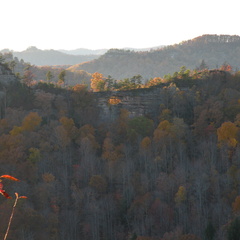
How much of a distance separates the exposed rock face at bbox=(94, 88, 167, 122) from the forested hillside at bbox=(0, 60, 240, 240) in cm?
41

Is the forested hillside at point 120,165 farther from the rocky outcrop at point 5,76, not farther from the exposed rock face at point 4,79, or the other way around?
the rocky outcrop at point 5,76

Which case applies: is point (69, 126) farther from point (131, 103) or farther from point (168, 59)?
point (168, 59)

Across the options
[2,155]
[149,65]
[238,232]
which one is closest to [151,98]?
[2,155]

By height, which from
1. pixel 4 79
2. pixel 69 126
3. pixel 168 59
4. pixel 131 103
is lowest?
pixel 69 126

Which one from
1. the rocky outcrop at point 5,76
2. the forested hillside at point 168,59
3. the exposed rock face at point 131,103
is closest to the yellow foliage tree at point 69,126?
the exposed rock face at point 131,103

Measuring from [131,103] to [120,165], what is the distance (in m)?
18.6

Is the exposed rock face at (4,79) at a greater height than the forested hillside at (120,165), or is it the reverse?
the exposed rock face at (4,79)

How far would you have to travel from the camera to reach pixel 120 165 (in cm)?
4600

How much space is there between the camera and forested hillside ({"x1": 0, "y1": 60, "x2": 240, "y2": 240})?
37312 mm

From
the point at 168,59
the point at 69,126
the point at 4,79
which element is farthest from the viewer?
the point at 168,59

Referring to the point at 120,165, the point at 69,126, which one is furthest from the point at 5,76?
the point at 120,165

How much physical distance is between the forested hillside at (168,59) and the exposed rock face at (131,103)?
11406 cm

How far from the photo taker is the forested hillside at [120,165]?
3731 centimetres

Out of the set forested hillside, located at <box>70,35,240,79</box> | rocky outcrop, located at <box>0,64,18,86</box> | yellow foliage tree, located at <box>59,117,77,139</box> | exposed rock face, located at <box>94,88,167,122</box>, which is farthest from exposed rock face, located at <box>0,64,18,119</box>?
forested hillside, located at <box>70,35,240,79</box>
